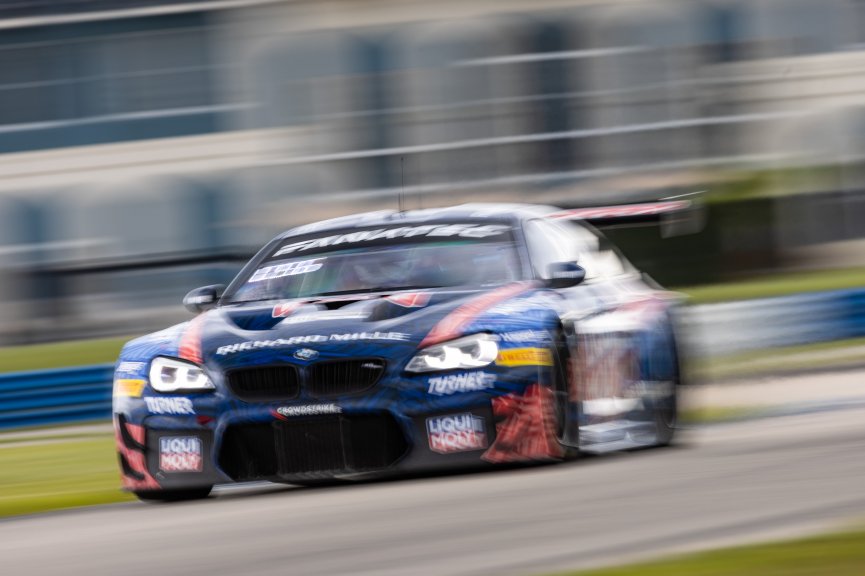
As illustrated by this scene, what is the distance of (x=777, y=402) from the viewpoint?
11.2m

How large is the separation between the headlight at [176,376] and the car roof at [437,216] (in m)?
1.30

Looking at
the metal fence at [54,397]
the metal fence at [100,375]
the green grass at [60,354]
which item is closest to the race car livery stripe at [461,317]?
the metal fence at [100,375]

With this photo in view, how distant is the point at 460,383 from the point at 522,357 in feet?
0.84

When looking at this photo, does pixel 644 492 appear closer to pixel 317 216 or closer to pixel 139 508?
pixel 139 508

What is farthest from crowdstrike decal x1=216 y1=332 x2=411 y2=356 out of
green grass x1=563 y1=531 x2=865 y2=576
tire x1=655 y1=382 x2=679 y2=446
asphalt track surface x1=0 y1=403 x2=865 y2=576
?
green grass x1=563 y1=531 x2=865 y2=576

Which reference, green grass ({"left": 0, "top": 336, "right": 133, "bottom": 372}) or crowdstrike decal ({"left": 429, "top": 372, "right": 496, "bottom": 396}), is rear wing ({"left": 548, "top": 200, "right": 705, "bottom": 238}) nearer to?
crowdstrike decal ({"left": 429, "top": 372, "right": 496, "bottom": 396})

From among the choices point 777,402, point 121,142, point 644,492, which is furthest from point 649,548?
point 121,142

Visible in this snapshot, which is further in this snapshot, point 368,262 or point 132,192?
point 132,192

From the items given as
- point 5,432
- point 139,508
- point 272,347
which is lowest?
point 5,432

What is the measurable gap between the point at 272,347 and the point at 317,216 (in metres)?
22.5

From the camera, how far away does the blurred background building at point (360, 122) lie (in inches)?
1149

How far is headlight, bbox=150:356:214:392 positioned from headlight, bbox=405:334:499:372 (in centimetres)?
83

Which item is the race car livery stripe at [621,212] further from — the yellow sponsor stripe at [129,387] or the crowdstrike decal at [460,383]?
the yellow sponsor stripe at [129,387]

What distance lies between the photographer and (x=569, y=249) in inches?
327
